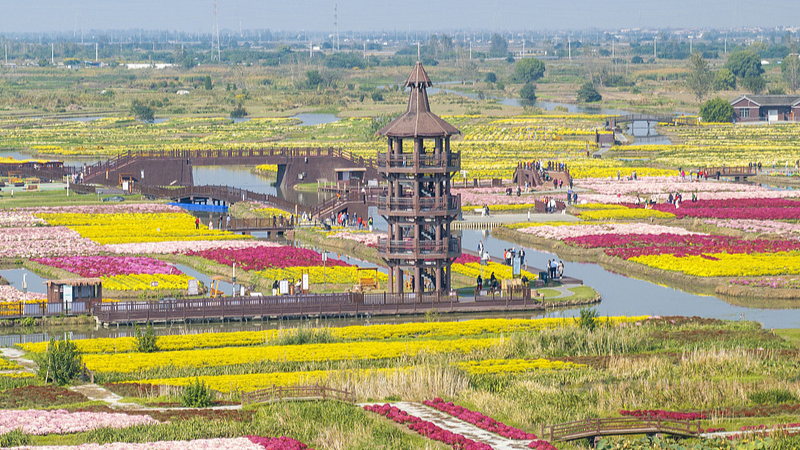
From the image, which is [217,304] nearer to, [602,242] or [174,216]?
[602,242]

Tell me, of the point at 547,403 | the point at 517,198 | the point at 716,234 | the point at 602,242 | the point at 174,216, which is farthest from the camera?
the point at 517,198

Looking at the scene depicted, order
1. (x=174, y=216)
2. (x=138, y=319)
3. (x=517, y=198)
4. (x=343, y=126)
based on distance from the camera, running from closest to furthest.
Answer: (x=138, y=319) → (x=174, y=216) → (x=517, y=198) → (x=343, y=126)

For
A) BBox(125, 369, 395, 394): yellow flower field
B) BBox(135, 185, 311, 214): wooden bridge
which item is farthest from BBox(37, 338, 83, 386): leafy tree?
BBox(135, 185, 311, 214): wooden bridge

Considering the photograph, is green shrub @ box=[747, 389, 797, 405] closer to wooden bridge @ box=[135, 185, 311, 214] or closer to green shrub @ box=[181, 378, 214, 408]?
green shrub @ box=[181, 378, 214, 408]

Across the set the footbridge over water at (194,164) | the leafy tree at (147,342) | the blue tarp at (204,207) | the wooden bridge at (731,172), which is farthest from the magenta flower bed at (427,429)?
the wooden bridge at (731,172)

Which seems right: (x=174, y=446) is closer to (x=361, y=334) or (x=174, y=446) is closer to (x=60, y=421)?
(x=60, y=421)

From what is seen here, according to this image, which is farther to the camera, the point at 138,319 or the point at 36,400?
the point at 138,319

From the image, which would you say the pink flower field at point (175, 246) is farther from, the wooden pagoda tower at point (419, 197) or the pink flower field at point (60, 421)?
the pink flower field at point (60, 421)

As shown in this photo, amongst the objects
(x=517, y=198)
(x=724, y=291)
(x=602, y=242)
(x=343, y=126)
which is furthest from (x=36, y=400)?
(x=343, y=126)
